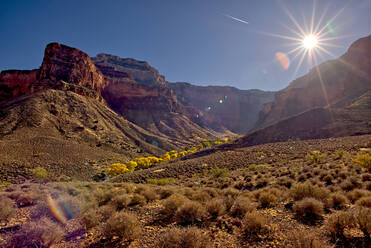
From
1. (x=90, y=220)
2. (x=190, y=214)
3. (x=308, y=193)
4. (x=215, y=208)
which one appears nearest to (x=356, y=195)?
(x=308, y=193)

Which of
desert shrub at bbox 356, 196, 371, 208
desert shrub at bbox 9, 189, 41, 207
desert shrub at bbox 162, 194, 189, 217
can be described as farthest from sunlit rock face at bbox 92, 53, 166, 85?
desert shrub at bbox 356, 196, 371, 208

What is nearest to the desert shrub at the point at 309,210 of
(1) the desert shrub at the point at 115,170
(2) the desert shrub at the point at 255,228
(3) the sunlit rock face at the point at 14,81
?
(2) the desert shrub at the point at 255,228

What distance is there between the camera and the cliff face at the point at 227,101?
164 m

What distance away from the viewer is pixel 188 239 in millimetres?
2807

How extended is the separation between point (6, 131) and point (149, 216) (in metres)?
42.1

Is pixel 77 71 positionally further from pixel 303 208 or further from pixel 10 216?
pixel 303 208

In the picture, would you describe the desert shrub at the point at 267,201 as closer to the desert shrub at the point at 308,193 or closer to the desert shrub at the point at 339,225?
the desert shrub at the point at 308,193

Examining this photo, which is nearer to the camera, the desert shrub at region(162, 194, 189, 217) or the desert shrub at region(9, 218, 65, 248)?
the desert shrub at region(9, 218, 65, 248)

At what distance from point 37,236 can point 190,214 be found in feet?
11.4

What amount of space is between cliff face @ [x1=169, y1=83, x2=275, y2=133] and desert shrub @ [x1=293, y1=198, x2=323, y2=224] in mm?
155825

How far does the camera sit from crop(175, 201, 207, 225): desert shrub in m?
4.18

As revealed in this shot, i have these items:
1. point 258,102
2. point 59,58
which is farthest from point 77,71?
point 258,102

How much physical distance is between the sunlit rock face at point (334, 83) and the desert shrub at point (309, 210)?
237 feet

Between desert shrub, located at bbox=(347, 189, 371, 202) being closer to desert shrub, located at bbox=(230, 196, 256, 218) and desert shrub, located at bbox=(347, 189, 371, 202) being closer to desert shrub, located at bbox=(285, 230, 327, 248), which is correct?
desert shrub, located at bbox=(230, 196, 256, 218)
